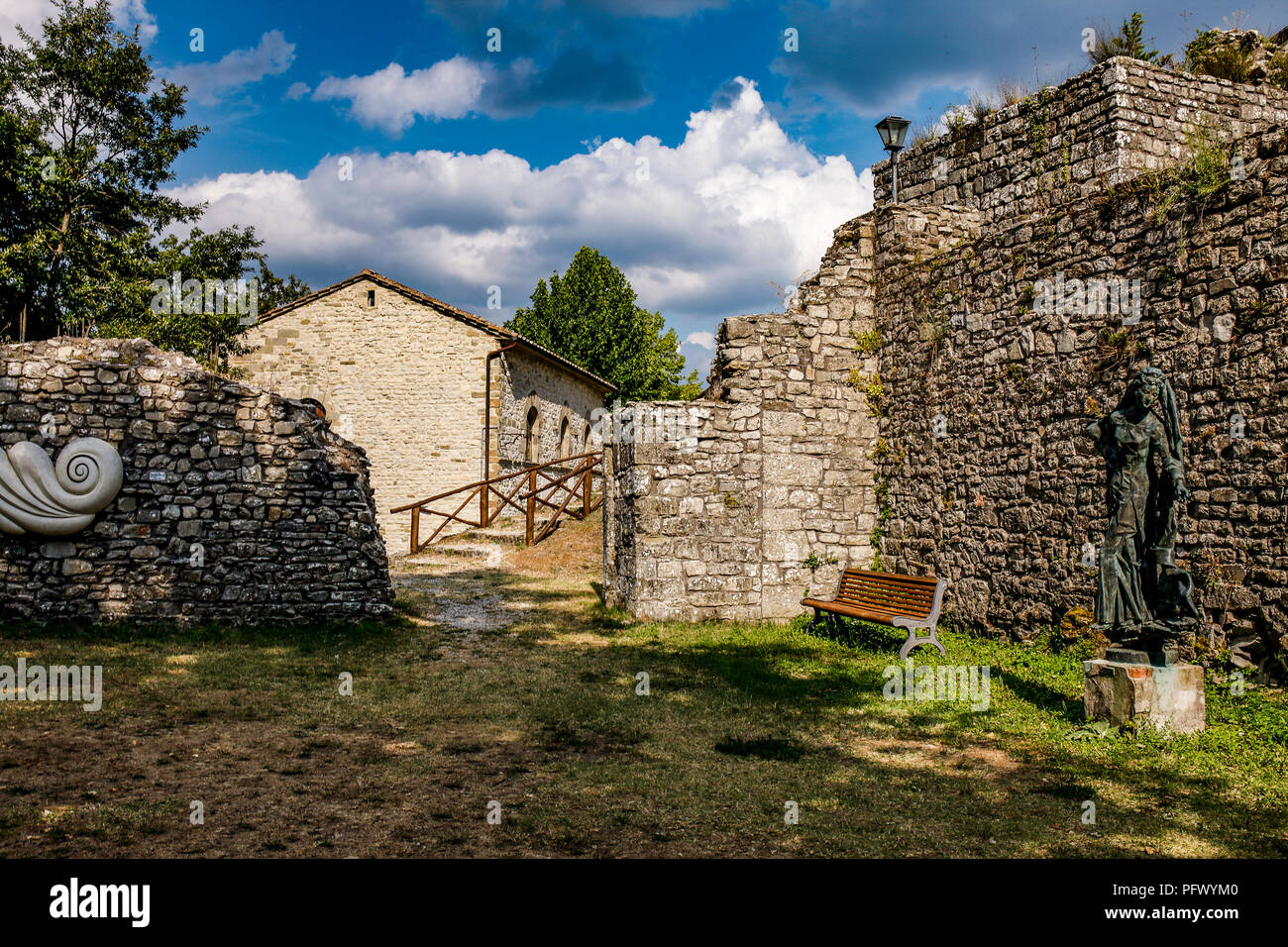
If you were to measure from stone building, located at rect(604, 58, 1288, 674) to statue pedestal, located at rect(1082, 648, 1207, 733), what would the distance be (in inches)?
36.2

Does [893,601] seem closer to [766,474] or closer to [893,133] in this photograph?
[766,474]

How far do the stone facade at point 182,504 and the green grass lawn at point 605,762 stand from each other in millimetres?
822

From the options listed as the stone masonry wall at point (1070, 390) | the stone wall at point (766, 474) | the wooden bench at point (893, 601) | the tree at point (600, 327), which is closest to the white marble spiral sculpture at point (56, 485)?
the stone wall at point (766, 474)

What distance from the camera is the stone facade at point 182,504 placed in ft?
28.0

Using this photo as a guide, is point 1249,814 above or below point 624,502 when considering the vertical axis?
below

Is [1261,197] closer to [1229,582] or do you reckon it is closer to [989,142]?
[1229,582]

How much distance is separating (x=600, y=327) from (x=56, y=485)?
29378mm

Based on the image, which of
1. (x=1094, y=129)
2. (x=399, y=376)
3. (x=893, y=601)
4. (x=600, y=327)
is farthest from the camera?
(x=600, y=327)

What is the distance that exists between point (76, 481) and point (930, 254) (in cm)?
967

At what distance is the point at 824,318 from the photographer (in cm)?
1002

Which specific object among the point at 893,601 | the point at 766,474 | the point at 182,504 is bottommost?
the point at 893,601

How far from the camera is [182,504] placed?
886 cm

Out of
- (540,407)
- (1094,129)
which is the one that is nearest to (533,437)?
(540,407)
